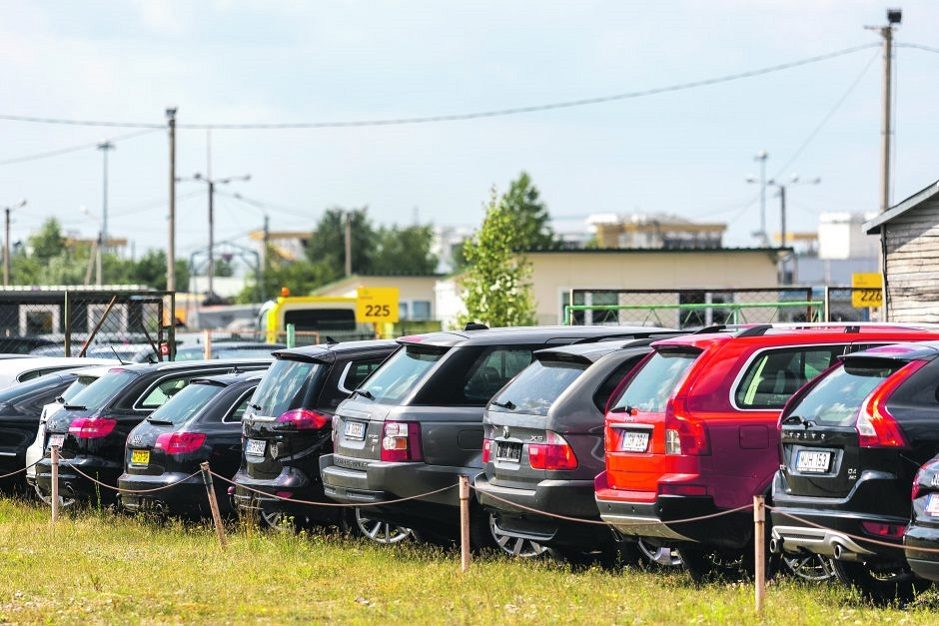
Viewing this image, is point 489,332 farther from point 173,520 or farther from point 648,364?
point 173,520

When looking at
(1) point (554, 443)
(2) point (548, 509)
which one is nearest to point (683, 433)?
(1) point (554, 443)

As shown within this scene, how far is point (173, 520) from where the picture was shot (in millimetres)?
17141

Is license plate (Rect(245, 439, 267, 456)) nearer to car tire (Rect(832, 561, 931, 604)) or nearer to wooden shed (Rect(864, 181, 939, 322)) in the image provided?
car tire (Rect(832, 561, 931, 604))

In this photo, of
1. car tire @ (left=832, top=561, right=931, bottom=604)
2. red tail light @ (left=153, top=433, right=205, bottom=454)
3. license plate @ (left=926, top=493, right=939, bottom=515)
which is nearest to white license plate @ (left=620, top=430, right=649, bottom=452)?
car tire @ (left=832, top=561, right=931, bottom=604)

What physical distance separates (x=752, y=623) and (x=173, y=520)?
891 cm

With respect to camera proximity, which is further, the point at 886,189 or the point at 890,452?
the point at 886,189

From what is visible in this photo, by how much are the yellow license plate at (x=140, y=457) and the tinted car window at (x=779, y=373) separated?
7.53m

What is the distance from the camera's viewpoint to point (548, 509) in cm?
1192

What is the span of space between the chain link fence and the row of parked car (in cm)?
639

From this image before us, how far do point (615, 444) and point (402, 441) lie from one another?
7.73 ft

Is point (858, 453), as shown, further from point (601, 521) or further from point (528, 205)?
point (528, 205)

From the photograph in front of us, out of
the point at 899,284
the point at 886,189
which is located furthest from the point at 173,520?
the point at 886,189

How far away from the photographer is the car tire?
10.6 meters

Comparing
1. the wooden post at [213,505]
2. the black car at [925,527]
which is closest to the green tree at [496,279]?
the wooden post at [213,505]
